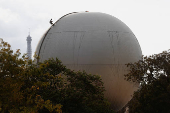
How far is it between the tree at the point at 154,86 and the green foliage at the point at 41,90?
8.30ft

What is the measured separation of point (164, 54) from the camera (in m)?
17.1

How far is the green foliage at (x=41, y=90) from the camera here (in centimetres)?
1193

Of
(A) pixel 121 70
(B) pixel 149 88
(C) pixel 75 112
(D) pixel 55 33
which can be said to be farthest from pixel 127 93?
(D) pixel 55 33

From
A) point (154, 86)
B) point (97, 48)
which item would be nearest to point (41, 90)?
point (97, 48)

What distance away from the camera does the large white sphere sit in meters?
20.7

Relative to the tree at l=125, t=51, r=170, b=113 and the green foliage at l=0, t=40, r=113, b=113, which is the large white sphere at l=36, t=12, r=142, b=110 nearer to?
the green foliage at l=0, t=40, r=113, b=113

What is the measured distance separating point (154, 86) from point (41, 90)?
805cm

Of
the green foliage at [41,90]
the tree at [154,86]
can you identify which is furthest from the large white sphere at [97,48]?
the tree at [154,86]

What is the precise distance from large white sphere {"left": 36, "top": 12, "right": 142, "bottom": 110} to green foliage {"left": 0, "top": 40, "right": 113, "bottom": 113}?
2.24 meters

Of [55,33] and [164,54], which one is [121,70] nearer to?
[164,54]

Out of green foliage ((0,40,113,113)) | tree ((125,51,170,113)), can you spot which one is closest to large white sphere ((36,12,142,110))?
green foliage ((0,40,113,113))

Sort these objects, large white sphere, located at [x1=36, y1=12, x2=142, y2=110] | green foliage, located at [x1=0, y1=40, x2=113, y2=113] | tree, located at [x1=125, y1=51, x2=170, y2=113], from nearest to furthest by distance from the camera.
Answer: green foliage, located at [x1=0, y1=40, x2=113, y2=113] < tree, located at [x1=125, y1=51, x2=170, y2=113] < large white sphere, located at [x1=36, y1=12, x2=142, y2=110]

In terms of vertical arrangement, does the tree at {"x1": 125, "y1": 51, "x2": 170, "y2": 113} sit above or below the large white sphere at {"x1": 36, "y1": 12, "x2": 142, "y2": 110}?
below

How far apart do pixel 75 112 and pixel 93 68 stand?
4.80m
